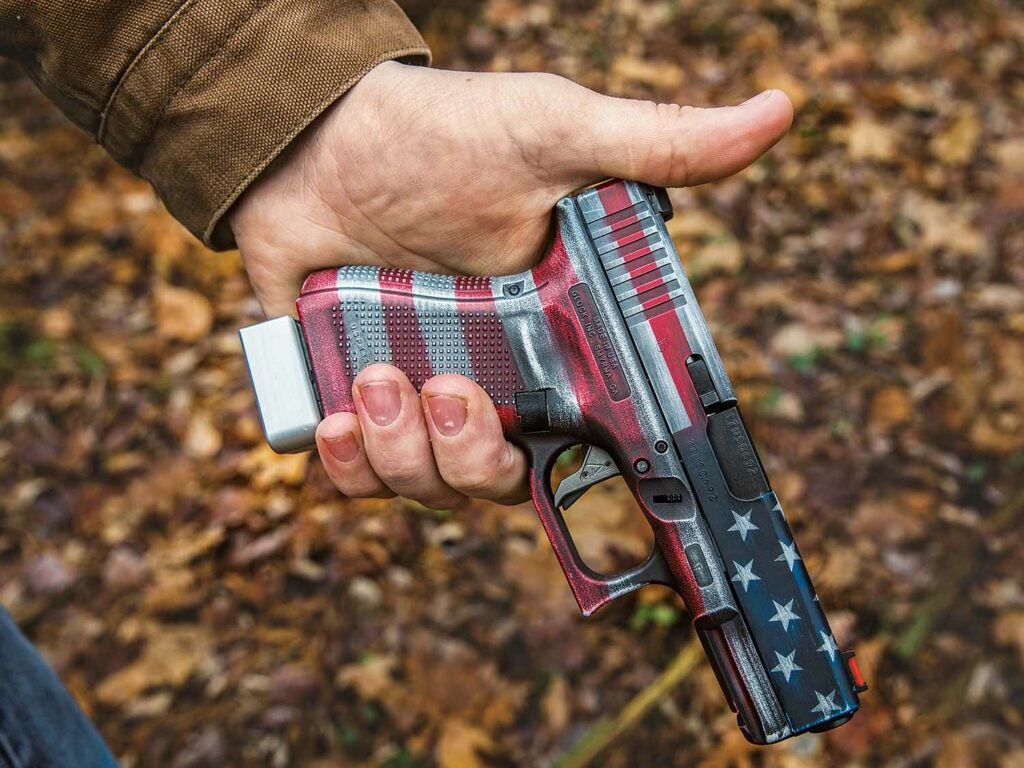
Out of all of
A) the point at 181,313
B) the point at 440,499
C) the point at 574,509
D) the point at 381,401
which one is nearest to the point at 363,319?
the point at 381,401

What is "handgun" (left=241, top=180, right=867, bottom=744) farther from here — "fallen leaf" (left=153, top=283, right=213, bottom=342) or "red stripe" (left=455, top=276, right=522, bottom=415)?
"fallen leaf" (left=153, top=283, right=213, bottom=342)

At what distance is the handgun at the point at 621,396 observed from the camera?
2.04m

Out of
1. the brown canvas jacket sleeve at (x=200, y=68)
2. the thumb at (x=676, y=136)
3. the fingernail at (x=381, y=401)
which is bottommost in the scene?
the fingernail at (x=381, y=401)

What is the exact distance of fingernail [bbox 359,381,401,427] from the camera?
2.26 m

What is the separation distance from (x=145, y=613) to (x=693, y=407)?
2.54 m

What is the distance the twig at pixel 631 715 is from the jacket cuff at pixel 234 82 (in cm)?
222

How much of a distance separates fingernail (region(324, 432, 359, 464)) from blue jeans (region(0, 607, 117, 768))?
830mm

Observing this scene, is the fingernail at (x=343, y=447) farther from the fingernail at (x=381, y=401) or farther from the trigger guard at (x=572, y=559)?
the trigger guard at (x=572, y=559)

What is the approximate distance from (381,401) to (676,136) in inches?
39.3

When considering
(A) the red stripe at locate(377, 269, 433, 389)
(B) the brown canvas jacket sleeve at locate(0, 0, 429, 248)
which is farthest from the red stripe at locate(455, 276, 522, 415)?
(B) the brown canvas jacket sleeve at locate(0, 0, 429, 248)

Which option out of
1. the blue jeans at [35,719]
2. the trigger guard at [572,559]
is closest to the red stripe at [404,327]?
the trigger guard at [572,559]

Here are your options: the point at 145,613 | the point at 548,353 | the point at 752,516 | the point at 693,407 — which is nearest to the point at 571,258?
the point at 548,353

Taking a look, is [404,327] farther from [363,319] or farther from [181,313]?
[181,313]

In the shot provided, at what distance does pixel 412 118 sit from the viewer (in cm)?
235
